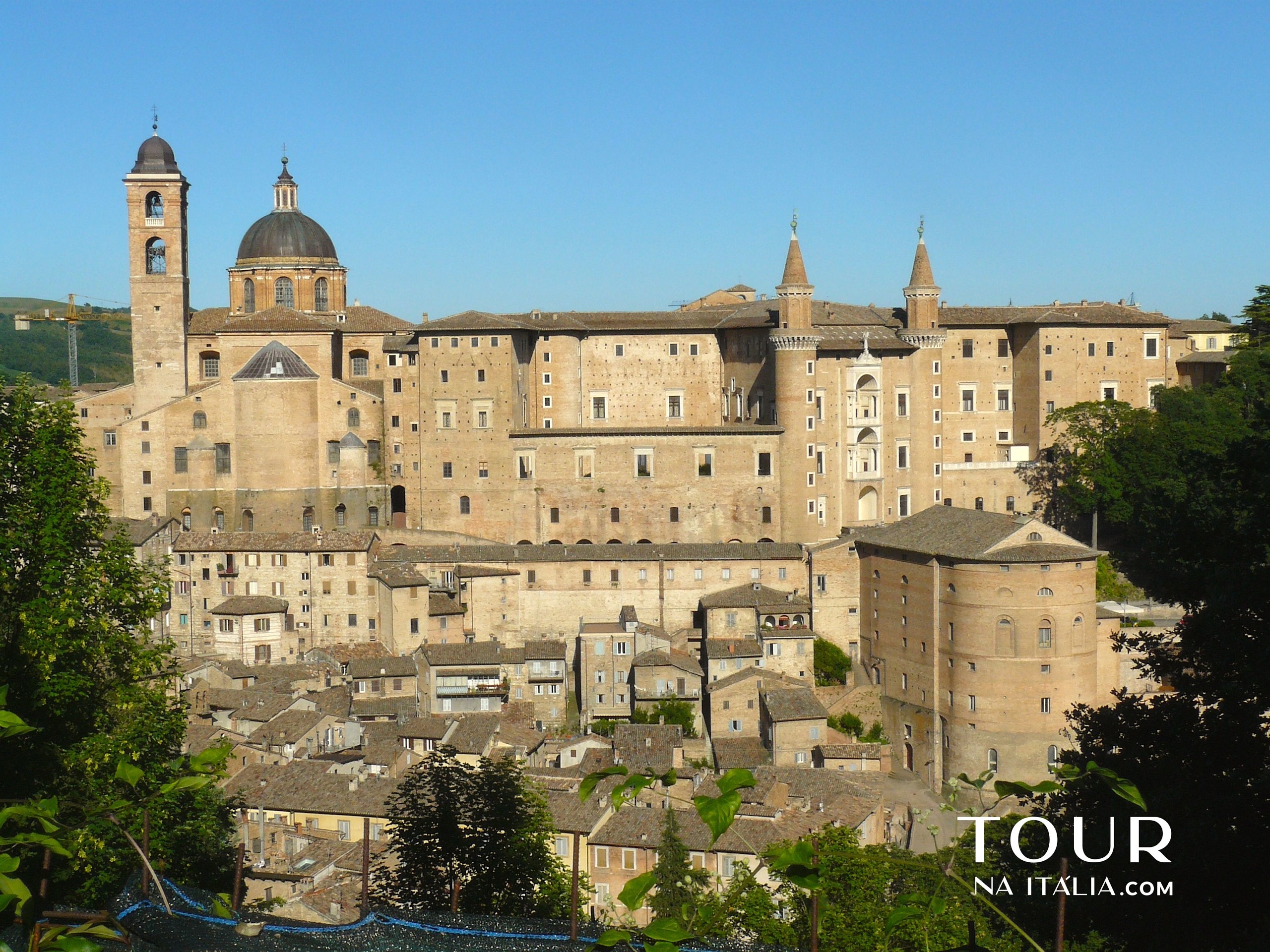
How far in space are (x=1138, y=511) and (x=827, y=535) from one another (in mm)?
10996

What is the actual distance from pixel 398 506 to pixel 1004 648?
81.2 ft

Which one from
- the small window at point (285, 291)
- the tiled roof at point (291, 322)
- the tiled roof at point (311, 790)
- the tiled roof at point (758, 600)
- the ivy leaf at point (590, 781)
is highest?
the small window at point (285, 291)

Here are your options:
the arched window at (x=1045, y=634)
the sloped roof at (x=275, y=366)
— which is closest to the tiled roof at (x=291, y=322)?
the sloped roof at (x=275, y=366)

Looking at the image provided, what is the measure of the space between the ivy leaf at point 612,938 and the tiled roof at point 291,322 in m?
51.3

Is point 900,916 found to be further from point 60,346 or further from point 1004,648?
point 60,346

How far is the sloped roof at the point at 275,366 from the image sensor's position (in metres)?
52.3

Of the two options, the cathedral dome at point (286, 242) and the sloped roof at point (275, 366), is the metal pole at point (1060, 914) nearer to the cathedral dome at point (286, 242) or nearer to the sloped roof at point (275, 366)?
the sloped roof at point (275, 366)

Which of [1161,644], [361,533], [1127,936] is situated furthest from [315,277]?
[1127,936]

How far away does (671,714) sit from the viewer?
41531 millimetres

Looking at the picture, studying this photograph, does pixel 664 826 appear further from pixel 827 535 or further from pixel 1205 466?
pixel 827 535

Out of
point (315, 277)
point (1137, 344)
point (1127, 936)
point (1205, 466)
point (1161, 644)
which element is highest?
point (315, 277)

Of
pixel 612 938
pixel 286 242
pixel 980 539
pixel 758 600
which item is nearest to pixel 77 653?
pixel 612 938

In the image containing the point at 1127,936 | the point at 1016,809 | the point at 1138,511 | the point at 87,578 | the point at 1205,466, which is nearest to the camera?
the point at 1127,936

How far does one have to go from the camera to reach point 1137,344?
183 ft
